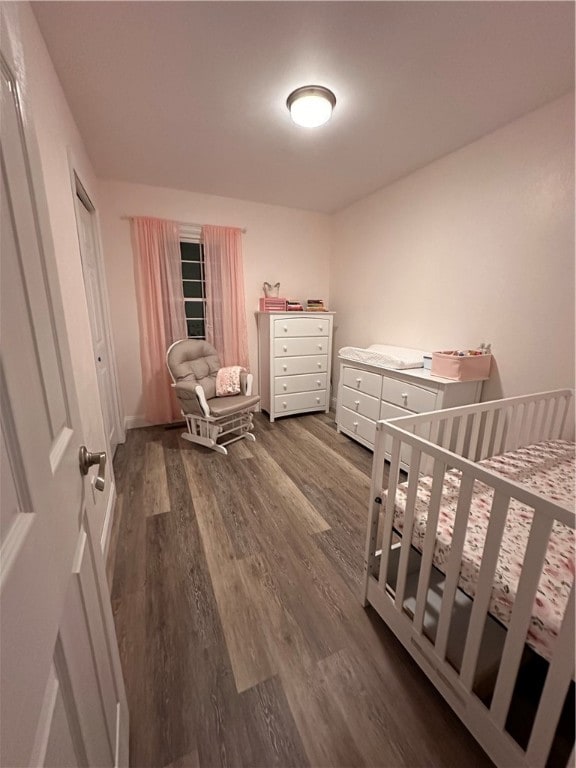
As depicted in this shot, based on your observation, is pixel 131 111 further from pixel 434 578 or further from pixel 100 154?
pixel 434 578

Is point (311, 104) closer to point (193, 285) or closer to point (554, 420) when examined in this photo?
point (193, 285)

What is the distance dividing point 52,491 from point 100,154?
9.87ft

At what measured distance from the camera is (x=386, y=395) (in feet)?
8.93

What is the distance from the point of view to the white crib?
2.64ft

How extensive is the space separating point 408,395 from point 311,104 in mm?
2028

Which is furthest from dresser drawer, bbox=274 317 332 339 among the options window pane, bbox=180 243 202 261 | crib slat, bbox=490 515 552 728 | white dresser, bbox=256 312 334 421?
crib slat, bbox=490 515 552 728

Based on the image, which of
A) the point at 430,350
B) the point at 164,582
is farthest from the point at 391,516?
the point at 430,350

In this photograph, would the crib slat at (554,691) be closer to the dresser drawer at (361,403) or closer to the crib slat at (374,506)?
the crib slat at (374,506)

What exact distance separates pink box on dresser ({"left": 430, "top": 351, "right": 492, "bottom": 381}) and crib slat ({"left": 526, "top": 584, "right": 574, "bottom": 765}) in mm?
1685

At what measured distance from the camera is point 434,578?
145 centimetres

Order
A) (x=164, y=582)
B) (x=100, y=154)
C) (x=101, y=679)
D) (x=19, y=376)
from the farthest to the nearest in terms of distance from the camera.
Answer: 1. (x=100, y=154)
2. (x=164, y=582)
3. (x=101, y=679)
4. (x=19, y=376)

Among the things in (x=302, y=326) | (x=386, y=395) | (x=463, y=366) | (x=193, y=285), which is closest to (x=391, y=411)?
(x=386, y=395)

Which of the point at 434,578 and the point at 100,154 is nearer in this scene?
the point at 434,578

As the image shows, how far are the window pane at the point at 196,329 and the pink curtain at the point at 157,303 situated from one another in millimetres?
134
